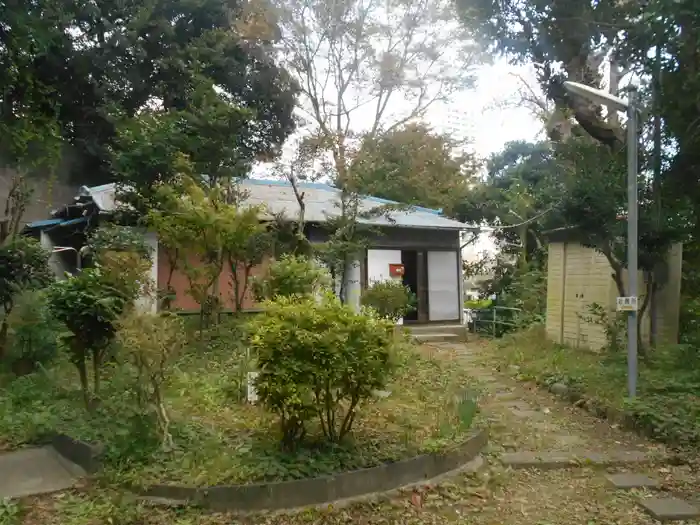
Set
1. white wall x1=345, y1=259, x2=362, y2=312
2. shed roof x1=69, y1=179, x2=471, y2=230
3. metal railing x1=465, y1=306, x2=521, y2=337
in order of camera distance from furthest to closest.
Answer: metal railing x1=465, y1=306, x2=521, y2=337 < white wall x1=345, y1=259, x2=362, y2=312 < shed roof x1=69, y1=179, x2=471, y2=230

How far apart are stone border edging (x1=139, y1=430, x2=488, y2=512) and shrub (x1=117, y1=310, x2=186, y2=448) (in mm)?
693

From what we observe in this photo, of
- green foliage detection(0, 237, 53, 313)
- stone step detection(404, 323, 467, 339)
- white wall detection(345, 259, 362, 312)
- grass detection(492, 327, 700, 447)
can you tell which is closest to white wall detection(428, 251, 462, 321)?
stone step detection(404, 323, 467, 339)

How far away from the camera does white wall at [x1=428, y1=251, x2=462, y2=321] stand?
14.7 m

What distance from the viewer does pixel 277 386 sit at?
4.22 metres

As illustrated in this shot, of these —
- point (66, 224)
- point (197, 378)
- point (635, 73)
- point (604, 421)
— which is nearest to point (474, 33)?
point (635, 73)

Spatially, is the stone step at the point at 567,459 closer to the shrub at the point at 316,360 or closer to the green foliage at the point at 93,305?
the shrub at the point at 316,360

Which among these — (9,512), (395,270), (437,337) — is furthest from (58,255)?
(9,512)

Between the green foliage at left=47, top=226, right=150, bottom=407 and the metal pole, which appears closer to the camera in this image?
the green foliage at left=47, top=226, right=150, bottom=407

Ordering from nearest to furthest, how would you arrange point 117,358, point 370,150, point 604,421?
point 117,358, point 604,421, point 370,150

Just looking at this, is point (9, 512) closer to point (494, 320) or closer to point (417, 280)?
point (417, 280)

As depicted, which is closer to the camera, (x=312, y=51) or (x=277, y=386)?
(x=277, y=386)

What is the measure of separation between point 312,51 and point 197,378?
13.0 metres

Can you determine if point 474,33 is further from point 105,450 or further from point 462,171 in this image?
point 462,171

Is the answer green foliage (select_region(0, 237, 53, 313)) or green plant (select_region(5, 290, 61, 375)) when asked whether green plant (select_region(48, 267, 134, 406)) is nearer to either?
green plant (select_region(5, 290, 61, 375))
